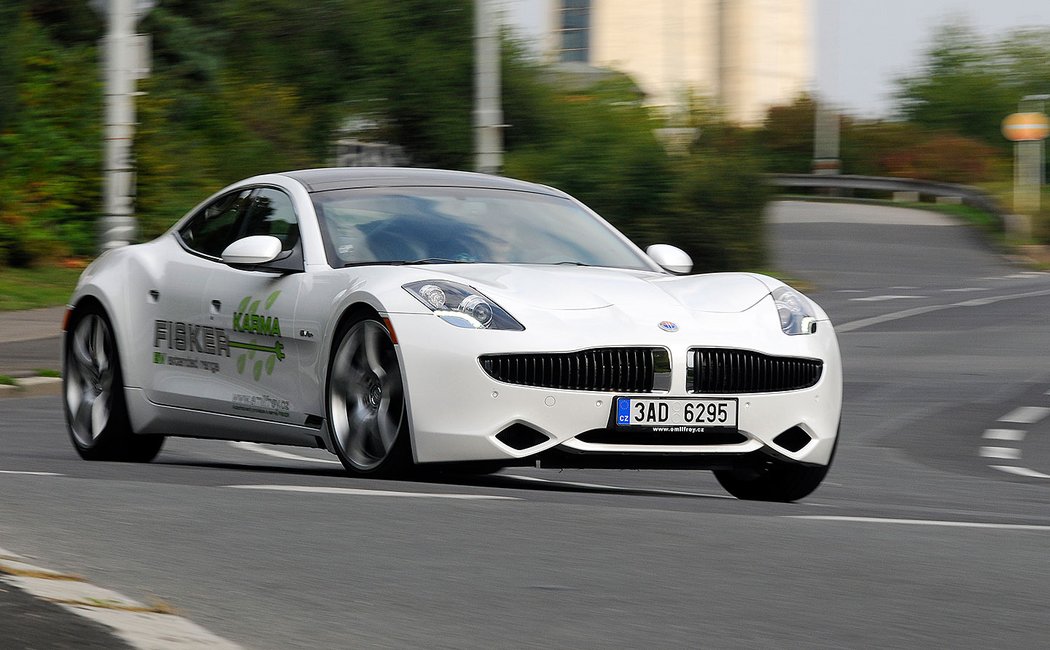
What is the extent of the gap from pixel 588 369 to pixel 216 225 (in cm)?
253

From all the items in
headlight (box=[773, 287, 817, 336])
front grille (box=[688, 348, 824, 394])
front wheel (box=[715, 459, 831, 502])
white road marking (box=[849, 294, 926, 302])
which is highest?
headlight (box=[773, 287, 817, 336])

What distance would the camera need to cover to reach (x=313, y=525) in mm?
5406

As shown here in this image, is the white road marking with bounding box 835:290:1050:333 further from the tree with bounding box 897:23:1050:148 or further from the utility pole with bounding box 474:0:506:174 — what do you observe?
the tree with bounding box 897:23:1050:148

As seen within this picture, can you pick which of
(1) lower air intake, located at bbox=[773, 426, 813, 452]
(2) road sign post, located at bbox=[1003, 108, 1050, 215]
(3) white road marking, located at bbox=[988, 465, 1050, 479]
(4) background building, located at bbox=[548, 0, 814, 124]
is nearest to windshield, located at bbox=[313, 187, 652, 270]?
(1) lower air intake, located at bbox=[773, 426, 813, 452]

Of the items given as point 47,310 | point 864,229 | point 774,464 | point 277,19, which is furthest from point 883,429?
point 864,229

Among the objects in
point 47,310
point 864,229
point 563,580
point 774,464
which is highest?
point 563,580

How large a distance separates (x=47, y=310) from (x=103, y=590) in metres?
16.6

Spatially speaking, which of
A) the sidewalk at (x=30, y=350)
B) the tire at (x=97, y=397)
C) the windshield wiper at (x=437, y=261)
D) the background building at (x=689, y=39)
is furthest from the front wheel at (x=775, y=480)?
the background building at (x=689, y=39)

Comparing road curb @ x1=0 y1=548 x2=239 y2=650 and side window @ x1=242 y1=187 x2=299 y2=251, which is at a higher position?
side window @ x1=242 y1=187 x2=299 y2=251

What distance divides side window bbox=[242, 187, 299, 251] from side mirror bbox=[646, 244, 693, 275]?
1581 millimetres

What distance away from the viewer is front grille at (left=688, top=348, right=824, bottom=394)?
7000mm

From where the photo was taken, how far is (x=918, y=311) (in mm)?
24547

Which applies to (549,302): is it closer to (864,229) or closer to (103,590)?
(103,590)

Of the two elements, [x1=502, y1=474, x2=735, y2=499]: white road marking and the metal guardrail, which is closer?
[x1=502, y1=474, x2=735, y2=499]: white road marking
